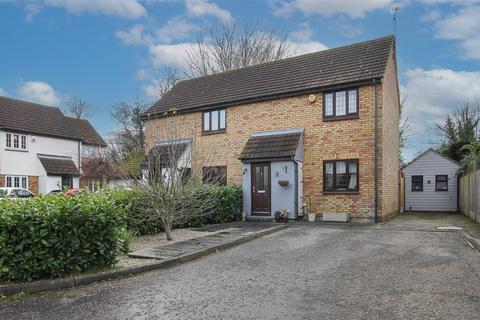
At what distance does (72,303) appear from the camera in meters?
5.36

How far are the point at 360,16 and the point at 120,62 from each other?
1011cm

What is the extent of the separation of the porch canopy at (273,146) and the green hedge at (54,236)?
936 cm

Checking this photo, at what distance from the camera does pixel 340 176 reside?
Answer: 15.3 meters

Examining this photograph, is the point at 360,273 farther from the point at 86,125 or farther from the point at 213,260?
the point at 86,125

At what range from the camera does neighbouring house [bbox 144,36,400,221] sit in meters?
14.8

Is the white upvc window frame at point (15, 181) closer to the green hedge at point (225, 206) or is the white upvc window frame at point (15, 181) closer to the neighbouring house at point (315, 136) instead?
the neighbouring house at point (315, 136)

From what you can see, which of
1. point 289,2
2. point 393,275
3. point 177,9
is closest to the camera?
point 393,275

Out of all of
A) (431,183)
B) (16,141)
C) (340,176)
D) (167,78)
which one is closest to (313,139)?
(340,176)

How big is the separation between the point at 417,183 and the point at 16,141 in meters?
28.4

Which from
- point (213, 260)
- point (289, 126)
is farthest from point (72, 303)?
point (289, 126)

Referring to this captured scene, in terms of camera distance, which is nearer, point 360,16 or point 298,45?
point 360,16

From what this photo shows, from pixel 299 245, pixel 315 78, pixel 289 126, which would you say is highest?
pixel 315 78

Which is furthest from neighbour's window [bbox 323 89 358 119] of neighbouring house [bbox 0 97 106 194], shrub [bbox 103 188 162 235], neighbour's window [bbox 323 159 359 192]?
neighbouring house [bbox 0 97 106 194]

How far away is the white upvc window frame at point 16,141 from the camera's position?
91.8ft
